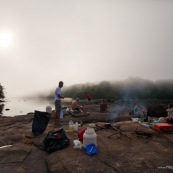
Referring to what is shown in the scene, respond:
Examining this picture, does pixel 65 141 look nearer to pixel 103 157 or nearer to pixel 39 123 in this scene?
pixel 103 157

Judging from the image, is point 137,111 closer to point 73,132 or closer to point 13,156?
point 73,132

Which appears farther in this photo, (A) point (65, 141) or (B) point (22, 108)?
(B) point (22, 108)

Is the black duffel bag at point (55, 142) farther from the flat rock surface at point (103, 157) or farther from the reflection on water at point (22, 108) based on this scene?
the reflection on water at point (22, 108)

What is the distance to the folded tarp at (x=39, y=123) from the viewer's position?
7.72 metres

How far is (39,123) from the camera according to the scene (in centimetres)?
786

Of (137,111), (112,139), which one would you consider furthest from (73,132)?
(137,111)

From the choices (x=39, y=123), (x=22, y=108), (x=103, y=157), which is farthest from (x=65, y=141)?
(x=22, y=108)

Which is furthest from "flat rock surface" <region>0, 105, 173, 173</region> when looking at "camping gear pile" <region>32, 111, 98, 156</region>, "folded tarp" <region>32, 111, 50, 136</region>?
"folded tarp" <region>32, 111, 50, 136</region>

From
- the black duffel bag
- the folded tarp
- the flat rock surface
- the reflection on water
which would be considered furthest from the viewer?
the reflection on water

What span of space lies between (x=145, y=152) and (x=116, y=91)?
107 meters

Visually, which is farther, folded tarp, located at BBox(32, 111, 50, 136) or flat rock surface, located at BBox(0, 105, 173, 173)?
folded tarp, located at BBox(32, 111, 50, 136)

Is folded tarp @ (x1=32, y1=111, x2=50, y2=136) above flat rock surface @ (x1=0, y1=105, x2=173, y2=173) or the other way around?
above

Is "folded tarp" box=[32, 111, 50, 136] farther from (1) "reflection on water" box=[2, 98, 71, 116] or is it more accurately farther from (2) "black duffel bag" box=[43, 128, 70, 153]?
(1) "reflection on water" box=[2, 98, 71, 116]

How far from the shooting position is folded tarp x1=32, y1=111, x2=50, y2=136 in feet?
25.3
